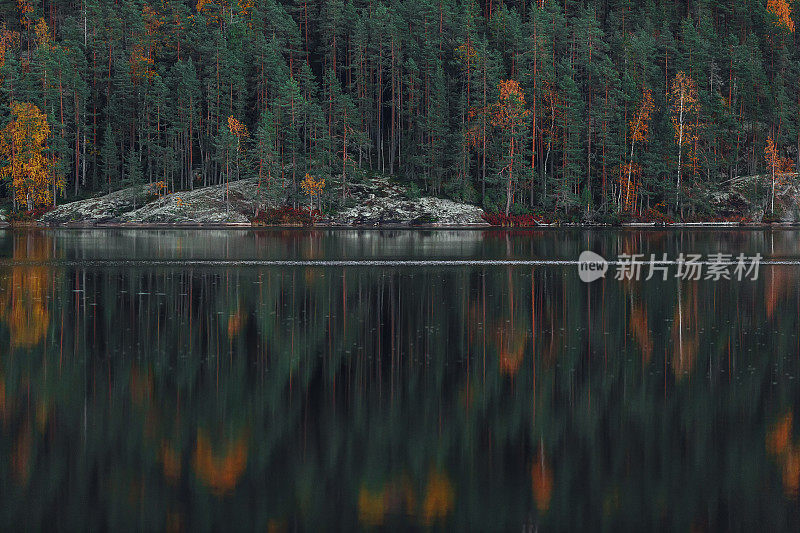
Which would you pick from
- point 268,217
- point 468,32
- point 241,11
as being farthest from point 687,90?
point 241,11

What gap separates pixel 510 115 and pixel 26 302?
70633mm

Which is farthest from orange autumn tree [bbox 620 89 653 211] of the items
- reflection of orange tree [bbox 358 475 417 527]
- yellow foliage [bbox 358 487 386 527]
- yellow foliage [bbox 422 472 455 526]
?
yellow foliage [bbox 358 487 386 527]

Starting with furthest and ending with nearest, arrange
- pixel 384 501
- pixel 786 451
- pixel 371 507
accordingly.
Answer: pixel 786 451 → pixel 384 501 → pixel 371 507

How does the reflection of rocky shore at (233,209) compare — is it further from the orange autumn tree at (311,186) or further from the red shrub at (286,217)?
the orange autumn tree at (311,186)

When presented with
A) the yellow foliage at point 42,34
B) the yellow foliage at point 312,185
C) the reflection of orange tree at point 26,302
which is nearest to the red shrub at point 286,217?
the yellow foliage at point 312,185

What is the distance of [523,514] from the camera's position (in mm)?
11711

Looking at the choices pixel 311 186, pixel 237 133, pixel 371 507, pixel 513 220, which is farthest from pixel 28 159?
pixel 371 507

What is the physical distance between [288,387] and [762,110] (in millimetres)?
103356

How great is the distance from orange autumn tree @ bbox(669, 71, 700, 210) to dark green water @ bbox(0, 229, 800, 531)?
6956 centimetres

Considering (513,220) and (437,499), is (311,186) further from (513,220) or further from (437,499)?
(437,499)

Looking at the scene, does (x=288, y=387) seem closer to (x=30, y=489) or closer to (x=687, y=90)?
(x=30, y=489)

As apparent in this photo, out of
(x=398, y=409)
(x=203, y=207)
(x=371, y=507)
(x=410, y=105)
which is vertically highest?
(x=410, y=105)

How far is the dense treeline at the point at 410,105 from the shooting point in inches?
3885

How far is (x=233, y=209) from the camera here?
95688 mm
